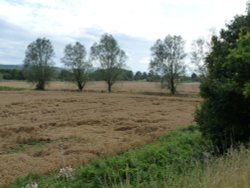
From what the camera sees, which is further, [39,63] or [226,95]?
[39,63]

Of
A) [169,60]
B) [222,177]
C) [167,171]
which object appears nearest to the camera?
[222,177]

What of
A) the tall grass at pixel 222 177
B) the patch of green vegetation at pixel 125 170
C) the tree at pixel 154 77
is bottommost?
the patch of green vegetation at pixel 125 170

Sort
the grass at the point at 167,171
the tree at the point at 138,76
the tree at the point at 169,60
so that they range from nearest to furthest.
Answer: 1. the grass at the point at 167,171
2. the tree at the point at 169,60
3. the tree at the point at 138,76

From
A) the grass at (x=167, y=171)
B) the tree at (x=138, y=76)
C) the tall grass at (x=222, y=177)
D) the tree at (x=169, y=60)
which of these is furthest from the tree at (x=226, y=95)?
the tree at (x=138, y=76)

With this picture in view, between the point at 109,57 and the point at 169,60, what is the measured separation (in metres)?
11.9

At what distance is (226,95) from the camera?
11.5 m

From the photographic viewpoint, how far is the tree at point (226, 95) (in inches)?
447

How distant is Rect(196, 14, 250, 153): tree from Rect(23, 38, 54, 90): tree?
68069mm

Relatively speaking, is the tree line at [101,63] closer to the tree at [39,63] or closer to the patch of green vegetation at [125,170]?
the tree at [39,63]

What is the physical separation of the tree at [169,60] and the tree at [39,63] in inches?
825

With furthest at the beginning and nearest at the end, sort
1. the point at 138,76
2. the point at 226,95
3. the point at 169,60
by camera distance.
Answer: the point at 138,76 → the point at 169,60 → the point at 226,95

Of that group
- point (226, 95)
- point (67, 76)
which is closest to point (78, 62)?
point (67, 76)

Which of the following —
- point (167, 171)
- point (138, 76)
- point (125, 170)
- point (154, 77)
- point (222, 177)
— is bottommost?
point (125, 170)

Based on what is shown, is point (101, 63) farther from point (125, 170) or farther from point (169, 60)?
point (125, 170)
